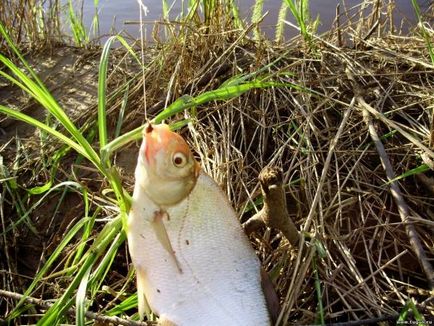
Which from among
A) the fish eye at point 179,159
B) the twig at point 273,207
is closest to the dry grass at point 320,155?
the twig at point 273,207

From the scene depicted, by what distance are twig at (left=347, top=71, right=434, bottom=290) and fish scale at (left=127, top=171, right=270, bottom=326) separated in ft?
2.35

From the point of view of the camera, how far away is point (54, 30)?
3.97 m

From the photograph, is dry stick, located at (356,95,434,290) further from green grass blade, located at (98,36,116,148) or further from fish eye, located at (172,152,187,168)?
green grass blade, located at (98,36,116,148)

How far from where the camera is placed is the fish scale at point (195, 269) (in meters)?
1.40

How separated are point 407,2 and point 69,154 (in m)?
4.92

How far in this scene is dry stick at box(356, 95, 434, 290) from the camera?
1767 millimetres

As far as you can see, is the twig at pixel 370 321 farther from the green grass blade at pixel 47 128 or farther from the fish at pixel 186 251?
the green grass blade at pixel 47 128

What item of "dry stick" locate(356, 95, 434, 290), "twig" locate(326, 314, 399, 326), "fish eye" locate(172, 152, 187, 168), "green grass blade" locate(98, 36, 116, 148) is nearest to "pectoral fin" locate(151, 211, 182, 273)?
"fish eye" locate(172, 152, 187, 168)

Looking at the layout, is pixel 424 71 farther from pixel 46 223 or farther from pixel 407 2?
pixel 407 2

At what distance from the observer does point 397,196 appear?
2.02 m

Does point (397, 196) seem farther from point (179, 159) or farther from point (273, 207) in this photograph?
point (179, 159)

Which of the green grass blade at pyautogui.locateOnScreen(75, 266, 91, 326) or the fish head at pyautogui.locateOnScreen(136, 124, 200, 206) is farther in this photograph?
the green grass blade at pyautogui.locateOnScreen(75, 266, 91, 326)

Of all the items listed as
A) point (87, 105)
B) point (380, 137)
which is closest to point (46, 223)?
point (87, 105)

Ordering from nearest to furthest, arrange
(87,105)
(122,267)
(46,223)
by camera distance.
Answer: (122,267) < (46,223) < (87,105)
